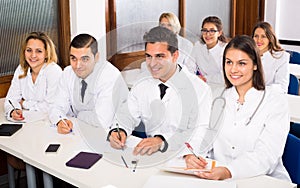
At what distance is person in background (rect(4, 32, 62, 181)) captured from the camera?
9.93 feet

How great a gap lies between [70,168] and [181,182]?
21.9 inches

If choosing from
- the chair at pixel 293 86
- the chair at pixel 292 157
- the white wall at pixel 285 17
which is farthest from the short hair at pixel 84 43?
the white wall at pixel 285 17

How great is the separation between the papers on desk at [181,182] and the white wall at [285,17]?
13.7ft

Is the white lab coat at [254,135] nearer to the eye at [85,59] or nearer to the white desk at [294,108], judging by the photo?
the white desk at [294,108]

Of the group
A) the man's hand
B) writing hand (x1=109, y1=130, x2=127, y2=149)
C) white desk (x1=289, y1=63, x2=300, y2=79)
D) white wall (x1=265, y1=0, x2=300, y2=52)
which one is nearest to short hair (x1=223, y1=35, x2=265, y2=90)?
the man's hand

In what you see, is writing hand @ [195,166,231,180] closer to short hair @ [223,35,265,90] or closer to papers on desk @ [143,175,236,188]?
papers on desk @ [143,175,236,188]

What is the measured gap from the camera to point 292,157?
199 cm

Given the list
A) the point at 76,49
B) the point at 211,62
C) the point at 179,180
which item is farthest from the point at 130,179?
the point at 211,62

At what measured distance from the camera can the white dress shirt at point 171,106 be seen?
7.59 feet

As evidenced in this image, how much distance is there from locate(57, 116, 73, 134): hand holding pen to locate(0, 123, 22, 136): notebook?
10.4 inches

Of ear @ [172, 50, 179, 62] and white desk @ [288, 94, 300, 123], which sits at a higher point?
ear @ [172, 50, 179, 62]

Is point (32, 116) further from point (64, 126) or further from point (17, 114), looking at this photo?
point (64, 126)

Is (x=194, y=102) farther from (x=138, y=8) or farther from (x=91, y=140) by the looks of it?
(x=138, y=8)

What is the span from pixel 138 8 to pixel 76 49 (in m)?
1.69
